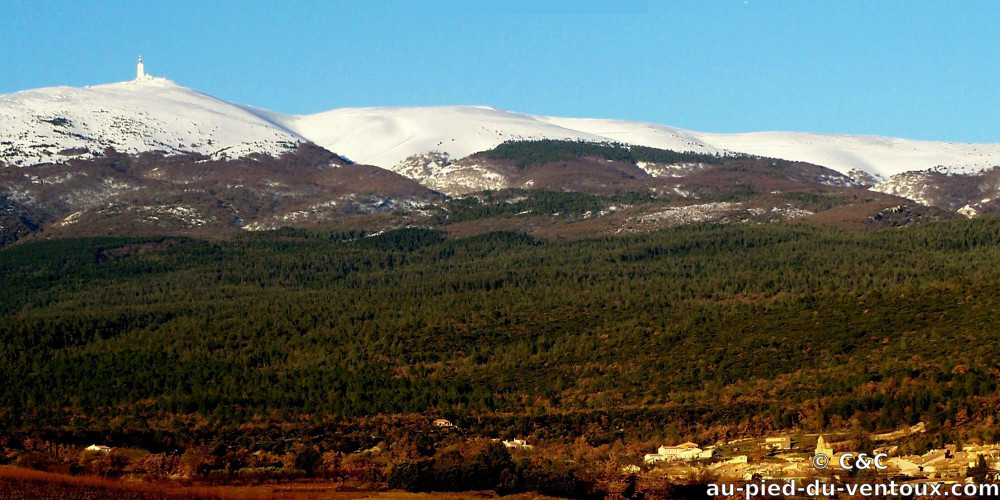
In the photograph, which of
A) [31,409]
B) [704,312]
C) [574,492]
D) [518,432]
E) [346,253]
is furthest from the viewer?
[346,253]

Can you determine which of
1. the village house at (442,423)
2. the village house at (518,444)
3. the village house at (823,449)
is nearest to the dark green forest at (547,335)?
the village house at (442,423)

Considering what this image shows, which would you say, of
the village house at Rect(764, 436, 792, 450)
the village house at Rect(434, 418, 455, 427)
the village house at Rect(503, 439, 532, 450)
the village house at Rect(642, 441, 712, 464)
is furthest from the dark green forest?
the village house at Rect(642, 441, 712, 464)

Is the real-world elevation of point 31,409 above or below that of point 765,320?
below

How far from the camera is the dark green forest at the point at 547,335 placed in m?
76.6

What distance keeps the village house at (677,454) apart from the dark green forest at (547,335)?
809 centimetres

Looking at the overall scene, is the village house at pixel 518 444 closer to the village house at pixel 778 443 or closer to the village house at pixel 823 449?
the village house at pixel 778 443

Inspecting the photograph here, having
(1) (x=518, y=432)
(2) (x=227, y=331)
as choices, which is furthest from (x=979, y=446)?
(2) (x=227, y=331)

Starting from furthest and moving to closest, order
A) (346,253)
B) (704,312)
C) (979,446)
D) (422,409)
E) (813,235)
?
1. (346,253)
2. (813,235)
3. (704,312)
4. (422,409)
5. (979,446)

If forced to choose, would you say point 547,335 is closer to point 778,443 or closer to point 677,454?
point 778,443

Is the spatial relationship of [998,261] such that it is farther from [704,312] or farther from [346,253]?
[346,253]

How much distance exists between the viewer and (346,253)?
608ft

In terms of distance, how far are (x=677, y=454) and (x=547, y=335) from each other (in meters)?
54.4

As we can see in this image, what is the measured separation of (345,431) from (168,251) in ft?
390

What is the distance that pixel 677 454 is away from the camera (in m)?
57.0
